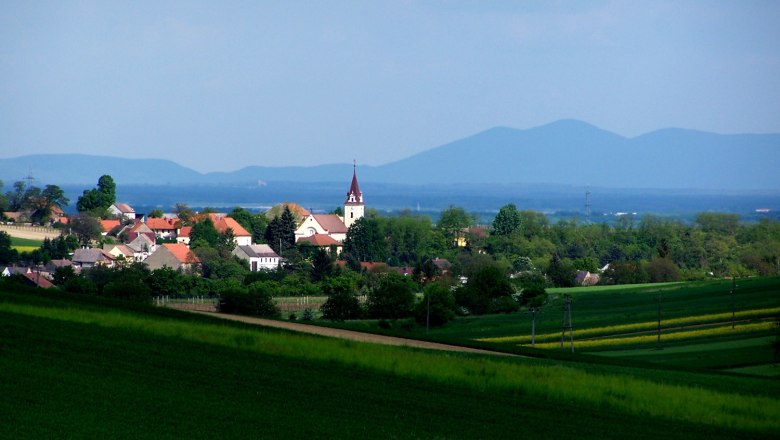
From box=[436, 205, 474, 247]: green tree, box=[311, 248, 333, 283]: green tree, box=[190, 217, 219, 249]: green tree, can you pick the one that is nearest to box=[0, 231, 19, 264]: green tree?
box=[311, 248, 333, 283]: green tree

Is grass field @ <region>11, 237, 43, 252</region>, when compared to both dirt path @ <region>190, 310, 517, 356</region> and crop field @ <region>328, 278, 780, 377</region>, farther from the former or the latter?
dirt path @ <region>190, 310, 517, 356</region>

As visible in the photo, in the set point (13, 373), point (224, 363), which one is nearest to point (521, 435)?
point (224, 363)

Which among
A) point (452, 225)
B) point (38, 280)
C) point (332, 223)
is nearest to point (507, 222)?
point (452, 225)

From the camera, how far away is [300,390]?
73.5ft

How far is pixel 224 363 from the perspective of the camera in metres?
24.3

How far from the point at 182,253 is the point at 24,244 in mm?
16284

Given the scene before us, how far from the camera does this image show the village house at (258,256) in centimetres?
12506

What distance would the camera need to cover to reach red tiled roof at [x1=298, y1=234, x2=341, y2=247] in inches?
5454

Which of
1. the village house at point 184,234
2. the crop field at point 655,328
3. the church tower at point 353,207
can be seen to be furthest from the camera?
the church tower at point 353,207

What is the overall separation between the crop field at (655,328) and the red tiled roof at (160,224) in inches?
3234

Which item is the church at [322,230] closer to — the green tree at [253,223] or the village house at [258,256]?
the green tree at [253,223]

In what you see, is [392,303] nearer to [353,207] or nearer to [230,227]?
[230,227]

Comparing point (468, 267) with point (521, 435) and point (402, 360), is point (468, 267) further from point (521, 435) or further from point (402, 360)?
point (521, 435)

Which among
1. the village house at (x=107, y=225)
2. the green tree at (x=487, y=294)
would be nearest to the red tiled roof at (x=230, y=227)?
the village house at (x=107, y=225)
